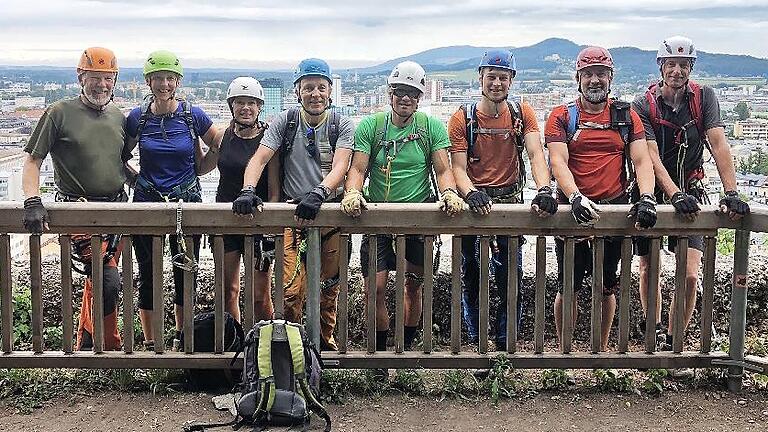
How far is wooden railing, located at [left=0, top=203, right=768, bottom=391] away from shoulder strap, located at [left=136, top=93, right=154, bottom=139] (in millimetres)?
958

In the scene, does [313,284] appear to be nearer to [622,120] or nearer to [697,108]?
[622,120]

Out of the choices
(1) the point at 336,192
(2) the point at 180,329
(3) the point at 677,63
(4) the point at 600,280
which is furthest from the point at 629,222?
(2) the point at 180,329

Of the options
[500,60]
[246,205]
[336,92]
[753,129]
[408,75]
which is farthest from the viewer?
[753,129]

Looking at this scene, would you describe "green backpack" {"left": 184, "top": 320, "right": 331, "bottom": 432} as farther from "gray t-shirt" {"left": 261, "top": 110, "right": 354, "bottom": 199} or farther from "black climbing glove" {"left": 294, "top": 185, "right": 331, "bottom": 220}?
"gray t-shirt" {"left": 261, "top": 110, "right": 354, "bottom": 199}

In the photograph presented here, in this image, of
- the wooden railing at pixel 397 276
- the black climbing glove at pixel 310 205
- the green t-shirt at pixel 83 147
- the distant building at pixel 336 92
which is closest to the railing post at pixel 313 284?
the wooden railing at pixel 397 276

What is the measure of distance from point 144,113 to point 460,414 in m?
3.20

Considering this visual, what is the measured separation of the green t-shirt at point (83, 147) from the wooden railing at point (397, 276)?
0.70 metres

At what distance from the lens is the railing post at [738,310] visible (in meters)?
5.86

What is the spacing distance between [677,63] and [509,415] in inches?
116

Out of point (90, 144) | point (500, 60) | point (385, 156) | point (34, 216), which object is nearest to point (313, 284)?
point (385, 156)

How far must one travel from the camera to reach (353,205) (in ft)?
18.1

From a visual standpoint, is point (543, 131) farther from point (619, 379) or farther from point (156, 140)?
point (156, 140)

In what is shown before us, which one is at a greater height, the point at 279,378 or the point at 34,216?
the point at 34,216

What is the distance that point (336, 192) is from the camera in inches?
240
